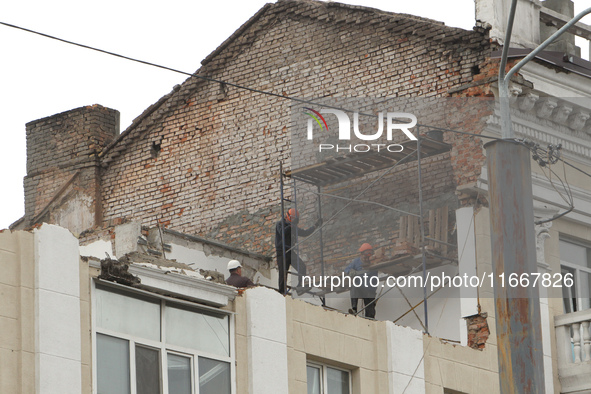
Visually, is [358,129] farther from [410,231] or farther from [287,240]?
[287,240]

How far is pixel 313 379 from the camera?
18.3 meters

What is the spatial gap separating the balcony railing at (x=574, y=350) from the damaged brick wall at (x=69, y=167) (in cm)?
1014

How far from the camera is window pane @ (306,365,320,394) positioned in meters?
18.2

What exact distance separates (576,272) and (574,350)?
1967mm

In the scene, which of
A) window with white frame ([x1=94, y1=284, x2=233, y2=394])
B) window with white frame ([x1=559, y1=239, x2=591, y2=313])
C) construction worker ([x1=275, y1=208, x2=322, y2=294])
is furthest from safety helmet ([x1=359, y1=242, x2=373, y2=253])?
window with white frame ([x1=94, y1=284, x2=233, y2=394])

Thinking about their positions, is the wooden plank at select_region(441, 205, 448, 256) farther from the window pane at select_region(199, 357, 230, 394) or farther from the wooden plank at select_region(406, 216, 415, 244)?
the window pane at select_region(199, 357, 230, 394)

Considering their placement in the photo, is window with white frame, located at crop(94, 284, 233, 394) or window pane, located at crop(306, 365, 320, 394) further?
window pane, located at crop(306, 365, 320, 394)

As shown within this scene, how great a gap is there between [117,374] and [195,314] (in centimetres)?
164

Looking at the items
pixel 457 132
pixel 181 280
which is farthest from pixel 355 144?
pixel 181 280

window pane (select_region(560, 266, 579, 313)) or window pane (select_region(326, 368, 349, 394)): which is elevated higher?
window pane (select_region(560, 266, 579, 313))

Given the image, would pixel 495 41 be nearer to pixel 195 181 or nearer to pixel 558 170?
pixel 558 170

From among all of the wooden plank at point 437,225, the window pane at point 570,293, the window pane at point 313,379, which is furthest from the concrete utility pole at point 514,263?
the window pane at point 570,293

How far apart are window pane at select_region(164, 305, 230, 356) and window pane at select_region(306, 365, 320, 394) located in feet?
5.31

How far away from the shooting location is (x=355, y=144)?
24250mm
